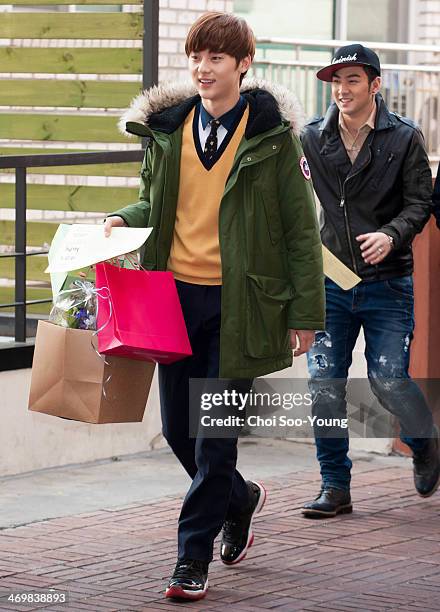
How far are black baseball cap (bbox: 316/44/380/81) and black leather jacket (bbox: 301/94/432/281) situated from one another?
0.72ft

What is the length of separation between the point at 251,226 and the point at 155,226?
1.21ft

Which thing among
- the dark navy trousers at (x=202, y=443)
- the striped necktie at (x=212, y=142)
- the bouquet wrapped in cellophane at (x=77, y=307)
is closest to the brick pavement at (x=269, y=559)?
the dark navy trousers at (x=202, y=443)

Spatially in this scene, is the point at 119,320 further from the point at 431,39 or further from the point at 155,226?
the point at 431,39

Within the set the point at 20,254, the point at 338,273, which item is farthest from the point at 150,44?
the point at 338,273

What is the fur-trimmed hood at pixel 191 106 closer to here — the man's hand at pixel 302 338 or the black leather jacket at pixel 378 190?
the man's hand at pixel 302 338

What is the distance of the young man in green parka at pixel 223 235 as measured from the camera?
5445mm

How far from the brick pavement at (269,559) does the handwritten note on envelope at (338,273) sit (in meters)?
1.07

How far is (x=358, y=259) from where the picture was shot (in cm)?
675

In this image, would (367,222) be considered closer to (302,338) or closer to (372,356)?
(372,356)

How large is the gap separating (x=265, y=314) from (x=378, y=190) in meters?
1.45

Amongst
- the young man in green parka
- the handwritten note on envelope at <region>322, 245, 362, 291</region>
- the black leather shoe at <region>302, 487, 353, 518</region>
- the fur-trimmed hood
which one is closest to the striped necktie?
the young man in green parka

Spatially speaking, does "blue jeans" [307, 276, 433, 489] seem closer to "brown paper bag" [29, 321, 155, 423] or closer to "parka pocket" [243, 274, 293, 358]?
"parka pocket" [243, 274, 293, 358]

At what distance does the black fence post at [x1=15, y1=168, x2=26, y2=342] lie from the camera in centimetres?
784

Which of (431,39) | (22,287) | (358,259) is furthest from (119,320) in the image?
(431,39)
